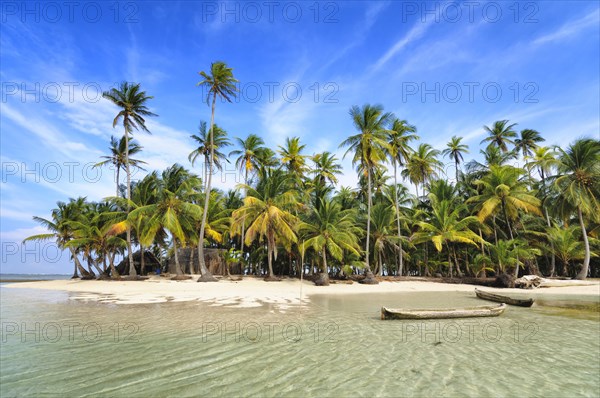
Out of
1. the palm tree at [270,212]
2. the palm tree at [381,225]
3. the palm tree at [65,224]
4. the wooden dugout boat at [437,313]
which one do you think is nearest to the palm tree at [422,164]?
the palm tree at [381,225]

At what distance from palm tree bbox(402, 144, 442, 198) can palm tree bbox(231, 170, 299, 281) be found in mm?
16368

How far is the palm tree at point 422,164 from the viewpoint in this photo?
34906mm

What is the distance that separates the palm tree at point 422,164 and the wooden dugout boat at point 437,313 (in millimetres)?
25378

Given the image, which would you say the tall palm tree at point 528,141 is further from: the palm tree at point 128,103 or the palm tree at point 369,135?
the palm tree at point 128,103

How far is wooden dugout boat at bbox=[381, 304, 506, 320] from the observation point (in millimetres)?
10062

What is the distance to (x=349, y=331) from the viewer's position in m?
8.41

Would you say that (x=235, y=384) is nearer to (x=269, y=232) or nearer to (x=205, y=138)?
(x=269, y=232)

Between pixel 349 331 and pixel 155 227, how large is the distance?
20.8 m

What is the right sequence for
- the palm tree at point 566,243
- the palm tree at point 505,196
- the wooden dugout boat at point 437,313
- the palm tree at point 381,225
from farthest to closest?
the palm tree at point 381,225 < the palm tree at point 505,196 < the palm tree at point 566,243 < the wooden dugout boat at point 437,313

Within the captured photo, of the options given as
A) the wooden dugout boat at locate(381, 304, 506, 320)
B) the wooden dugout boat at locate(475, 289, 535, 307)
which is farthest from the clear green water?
the wooden dugout boat at locate(475, 289, 535, 307)

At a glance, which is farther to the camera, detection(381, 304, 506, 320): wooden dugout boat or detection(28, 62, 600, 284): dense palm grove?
detection(28, 62, 600, 284): dense palm grove

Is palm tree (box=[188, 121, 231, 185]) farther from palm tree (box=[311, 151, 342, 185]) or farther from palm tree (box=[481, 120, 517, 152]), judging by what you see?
palm tree (box=[481, 120, 517, 152])

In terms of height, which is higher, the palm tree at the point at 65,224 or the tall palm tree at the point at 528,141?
the tall palm tree at the point at 528,141

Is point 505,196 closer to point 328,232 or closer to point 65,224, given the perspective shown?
point 328,232
